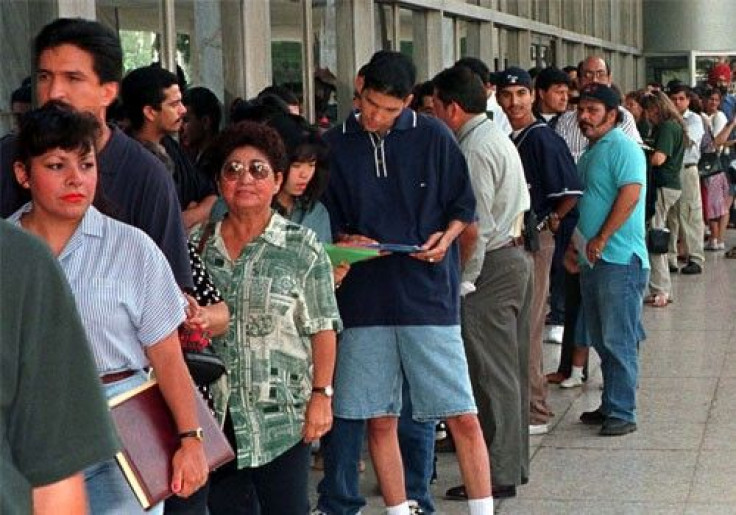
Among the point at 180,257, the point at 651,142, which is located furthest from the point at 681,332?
the point at 180,257

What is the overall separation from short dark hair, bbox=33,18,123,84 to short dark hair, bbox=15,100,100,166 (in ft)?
1.11

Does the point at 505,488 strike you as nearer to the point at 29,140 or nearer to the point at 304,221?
the point at 304,221

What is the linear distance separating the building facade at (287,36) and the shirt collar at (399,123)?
173 centimetres

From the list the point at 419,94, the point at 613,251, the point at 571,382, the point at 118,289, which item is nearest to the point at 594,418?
the point at 613,251

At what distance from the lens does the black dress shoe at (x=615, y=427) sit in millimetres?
8711

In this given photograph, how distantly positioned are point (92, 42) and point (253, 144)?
1.00 meters

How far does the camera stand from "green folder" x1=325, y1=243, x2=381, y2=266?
5566 millimetres

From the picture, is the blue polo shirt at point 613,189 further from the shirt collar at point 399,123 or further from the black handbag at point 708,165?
the black handbag at point 708,165

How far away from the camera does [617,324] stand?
343 inches

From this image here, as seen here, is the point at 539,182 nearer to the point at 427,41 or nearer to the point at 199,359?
the point at 199,359

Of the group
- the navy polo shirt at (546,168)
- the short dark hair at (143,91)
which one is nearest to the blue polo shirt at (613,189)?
the navy polo shirt at (546,168)

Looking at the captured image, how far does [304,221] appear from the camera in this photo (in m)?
5.89

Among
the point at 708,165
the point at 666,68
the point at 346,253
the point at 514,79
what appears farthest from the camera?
the point at 666,68

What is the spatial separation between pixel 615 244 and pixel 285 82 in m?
3.29
